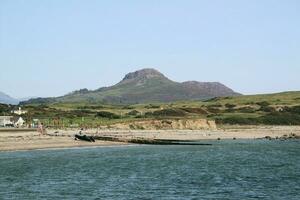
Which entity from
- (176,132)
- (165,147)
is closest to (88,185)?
(165,147)

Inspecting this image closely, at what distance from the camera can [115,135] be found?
328 feet

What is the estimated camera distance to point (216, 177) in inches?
2085

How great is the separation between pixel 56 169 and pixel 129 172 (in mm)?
7193

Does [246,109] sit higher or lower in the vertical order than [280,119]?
higher

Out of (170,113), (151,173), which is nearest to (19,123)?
(170,113)

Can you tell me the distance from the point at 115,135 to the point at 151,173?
149 ft

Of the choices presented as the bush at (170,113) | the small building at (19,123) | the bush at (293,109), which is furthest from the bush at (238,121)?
the small building at (19,123)

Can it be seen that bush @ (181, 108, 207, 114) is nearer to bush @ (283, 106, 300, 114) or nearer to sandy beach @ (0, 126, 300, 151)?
bush @ (283, 106, 300, 114)

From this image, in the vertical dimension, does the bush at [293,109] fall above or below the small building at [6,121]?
above

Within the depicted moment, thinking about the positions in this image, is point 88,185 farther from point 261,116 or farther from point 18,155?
point 261,116

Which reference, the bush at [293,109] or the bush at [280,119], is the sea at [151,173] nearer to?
the bush at [280,119]

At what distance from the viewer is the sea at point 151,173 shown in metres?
42.2

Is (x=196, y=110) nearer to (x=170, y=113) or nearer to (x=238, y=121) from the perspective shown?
Result: (x=170, y=113)

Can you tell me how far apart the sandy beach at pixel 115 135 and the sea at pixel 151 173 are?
3.68 meters
